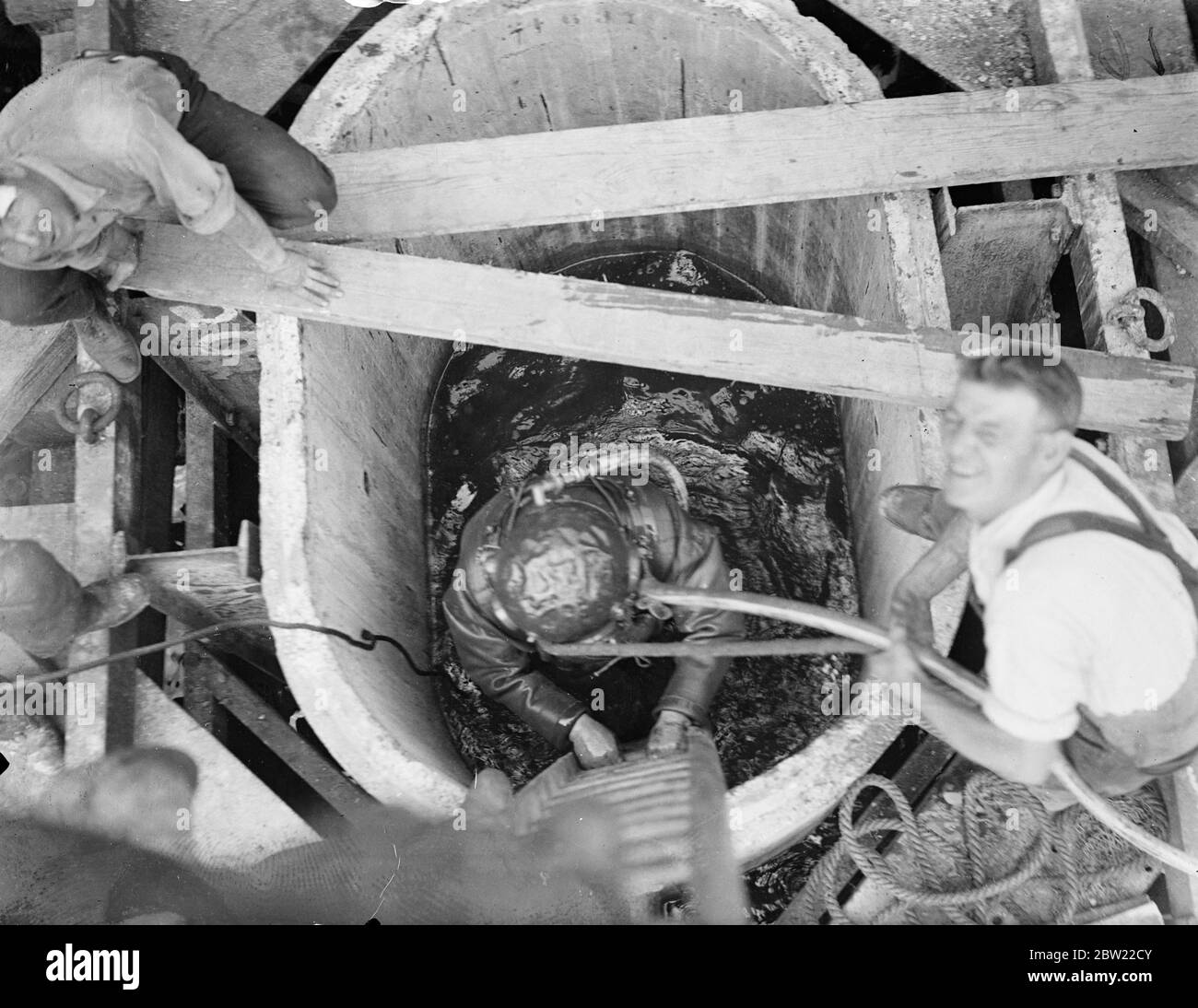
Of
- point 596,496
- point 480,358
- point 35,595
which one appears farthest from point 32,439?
point 596,496

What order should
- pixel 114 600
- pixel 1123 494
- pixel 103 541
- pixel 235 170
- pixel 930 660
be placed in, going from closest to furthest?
pixel 1123 494 < pixel 930 660 < pixel 235 170 < pixel 114 600 < pixel 103 541

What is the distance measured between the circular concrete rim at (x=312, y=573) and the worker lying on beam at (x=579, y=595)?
0.34 metres

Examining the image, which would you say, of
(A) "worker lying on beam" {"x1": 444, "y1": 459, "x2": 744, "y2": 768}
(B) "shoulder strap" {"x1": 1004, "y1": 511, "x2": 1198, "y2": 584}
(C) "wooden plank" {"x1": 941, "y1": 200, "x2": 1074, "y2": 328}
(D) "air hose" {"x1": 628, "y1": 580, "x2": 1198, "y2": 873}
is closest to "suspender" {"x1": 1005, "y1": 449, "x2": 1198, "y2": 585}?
(B) "shoulder strap" {"x1": 1004, "y1": 511, "x2": 1198, "y2": 584}

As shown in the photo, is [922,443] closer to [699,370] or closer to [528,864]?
[699,370]

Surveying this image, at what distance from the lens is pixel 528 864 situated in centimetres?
262

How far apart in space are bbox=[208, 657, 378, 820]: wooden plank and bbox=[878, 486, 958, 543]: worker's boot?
1.68 metres

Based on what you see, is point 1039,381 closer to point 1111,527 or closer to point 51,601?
point 1111,527


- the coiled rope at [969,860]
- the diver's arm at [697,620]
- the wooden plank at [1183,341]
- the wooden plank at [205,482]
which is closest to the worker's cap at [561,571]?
the diver's arm at [697,620]

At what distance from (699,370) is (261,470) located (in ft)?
4.24

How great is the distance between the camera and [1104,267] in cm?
297

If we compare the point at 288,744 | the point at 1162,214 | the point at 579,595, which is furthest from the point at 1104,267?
the point at 288,744

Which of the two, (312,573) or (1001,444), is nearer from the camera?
(1001,444)

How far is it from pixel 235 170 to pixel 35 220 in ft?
1.99

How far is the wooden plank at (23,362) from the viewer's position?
3141 mm
